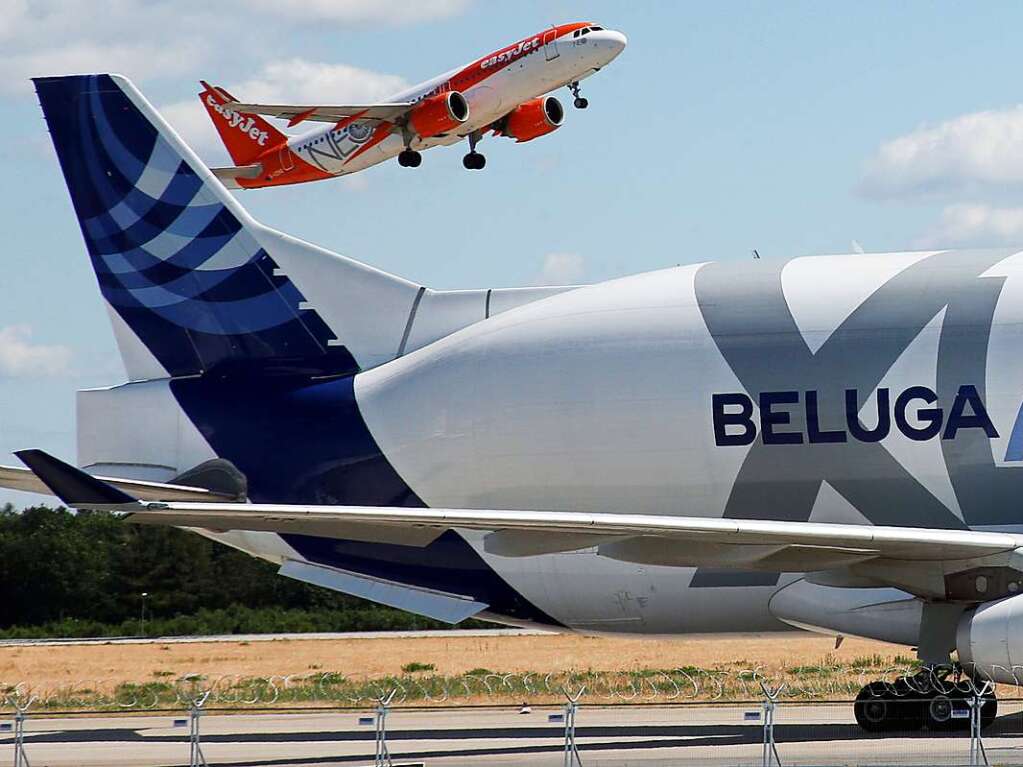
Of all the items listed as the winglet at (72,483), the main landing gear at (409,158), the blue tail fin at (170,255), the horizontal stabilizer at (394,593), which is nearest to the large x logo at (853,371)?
the horizontal stabilizer at (394,593)

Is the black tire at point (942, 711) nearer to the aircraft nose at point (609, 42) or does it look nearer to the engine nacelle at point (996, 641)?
the engine nacelle at point (996, 641)

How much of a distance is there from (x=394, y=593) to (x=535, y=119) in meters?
28.1

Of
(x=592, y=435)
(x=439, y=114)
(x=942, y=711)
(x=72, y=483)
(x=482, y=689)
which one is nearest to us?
(x=72, y=483)

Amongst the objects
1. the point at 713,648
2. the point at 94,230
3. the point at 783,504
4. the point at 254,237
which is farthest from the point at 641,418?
the point at 713,648

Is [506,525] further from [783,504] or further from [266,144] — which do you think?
[266,144]

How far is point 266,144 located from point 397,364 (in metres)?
35.0

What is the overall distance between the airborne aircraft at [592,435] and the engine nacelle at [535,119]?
24.4m

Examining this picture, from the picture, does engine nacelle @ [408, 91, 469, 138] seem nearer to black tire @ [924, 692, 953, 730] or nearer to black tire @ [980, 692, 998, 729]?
black tire @ [980, 692, 998, 729]

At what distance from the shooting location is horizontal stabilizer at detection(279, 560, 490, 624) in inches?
916

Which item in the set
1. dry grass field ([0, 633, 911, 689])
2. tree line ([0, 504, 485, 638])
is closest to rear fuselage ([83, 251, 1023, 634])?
dry grass field ([0, 633, 911, 689])

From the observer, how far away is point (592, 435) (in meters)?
22.1

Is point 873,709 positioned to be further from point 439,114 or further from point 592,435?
point 439,114

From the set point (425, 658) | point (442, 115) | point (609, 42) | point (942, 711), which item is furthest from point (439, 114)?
point (942, 711)

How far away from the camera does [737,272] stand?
22672mm
